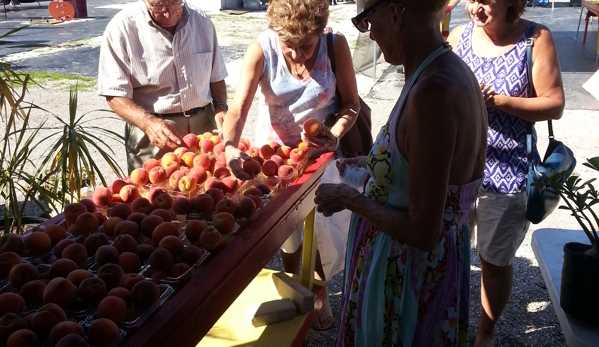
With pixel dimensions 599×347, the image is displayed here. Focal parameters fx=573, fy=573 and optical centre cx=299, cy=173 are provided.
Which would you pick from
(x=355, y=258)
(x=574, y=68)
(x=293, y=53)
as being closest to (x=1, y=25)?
(x=574, y=68)

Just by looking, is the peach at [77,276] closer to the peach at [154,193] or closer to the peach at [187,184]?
the peach at [154,193]

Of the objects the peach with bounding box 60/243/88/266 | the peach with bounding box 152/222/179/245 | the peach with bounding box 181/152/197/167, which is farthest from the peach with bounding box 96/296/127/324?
the peach with bounding box 181/152/197/167

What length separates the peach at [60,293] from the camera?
144 centimetres

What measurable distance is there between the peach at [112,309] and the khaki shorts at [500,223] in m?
1.79

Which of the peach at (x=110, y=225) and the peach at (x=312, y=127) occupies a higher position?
the peach at (x=312, y=127)

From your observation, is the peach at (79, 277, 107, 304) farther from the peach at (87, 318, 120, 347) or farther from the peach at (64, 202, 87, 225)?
the peach at (64, 202, 87, 225)

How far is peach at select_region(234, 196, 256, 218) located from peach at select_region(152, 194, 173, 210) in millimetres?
244

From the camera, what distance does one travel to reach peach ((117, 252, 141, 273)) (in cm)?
165

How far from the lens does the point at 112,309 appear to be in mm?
1409

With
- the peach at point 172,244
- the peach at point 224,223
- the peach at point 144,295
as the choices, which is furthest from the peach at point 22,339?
the peach at point 224,223

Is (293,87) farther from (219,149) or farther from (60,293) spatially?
(60,293)

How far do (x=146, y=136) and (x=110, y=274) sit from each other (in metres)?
1.81

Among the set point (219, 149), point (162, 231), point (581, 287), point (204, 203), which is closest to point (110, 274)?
point (162, 231)

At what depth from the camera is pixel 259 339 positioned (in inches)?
97.0
